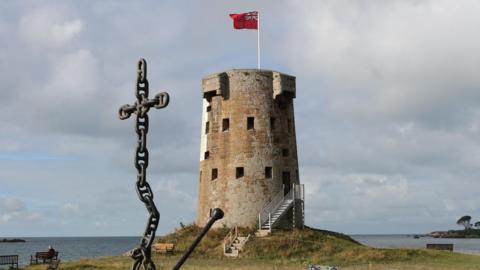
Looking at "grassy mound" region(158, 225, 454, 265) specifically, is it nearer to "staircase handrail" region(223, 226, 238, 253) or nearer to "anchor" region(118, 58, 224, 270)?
"staircase handrail" region(223, 226, 238, 253)

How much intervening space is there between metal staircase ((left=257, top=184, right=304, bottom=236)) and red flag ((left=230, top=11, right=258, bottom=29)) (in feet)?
30.5

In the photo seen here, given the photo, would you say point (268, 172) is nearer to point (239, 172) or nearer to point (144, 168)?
point (239, 172)

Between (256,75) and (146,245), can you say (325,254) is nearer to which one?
(256,75)

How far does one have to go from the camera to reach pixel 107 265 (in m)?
28.2

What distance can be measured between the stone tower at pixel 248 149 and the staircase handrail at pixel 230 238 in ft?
3.30

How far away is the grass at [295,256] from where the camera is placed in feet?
89.9

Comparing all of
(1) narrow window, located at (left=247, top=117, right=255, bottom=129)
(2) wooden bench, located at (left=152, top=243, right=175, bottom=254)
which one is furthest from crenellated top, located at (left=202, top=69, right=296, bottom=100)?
(2) wooden bench, located at (left=152, top=243, right=175, bottom=254)

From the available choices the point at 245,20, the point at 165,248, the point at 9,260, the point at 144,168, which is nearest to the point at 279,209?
the point at 165,248

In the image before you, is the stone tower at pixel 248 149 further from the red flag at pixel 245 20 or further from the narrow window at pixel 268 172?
the red flag at pixel 245 20

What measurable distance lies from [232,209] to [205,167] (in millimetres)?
3335

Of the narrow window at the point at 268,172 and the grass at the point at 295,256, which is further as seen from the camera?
the narrow window at the point at 268,172

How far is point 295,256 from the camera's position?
32938mm

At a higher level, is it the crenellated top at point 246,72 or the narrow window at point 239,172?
the crenellated top at point 246,72

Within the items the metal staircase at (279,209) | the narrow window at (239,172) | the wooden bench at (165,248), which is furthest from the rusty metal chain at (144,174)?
the narrow window at (239,172)
